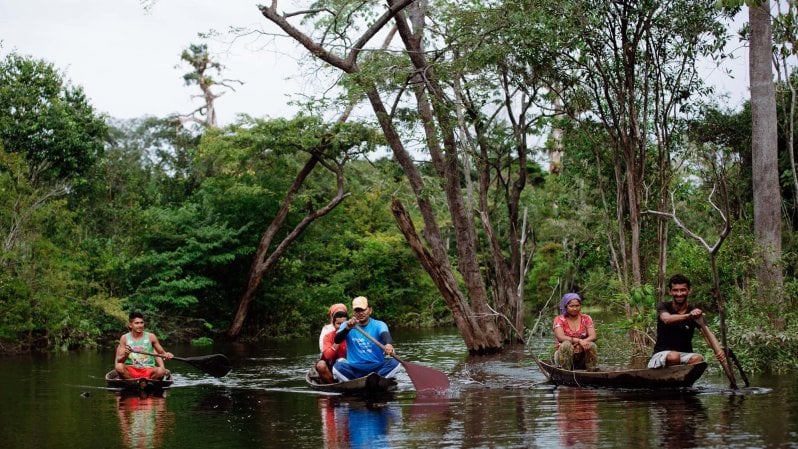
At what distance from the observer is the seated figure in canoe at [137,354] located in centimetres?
1477

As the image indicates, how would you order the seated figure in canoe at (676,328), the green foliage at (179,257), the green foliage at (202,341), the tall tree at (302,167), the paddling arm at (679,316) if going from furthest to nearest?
the green foliage at (179,257) → the green foliage at (202,341) → the tall tree at (302,167) → the seated figure in canoe at (676,328) → the paddling arm at (679,316)

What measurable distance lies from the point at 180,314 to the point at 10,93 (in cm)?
918

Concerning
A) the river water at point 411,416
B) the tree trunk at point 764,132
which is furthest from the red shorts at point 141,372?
the tree trunk at point 764,132

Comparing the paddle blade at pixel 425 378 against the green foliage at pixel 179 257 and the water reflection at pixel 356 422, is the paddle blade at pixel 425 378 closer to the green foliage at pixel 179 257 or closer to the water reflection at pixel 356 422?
the water reflection at pixel 356 422

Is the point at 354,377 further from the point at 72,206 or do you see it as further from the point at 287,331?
the point at 72,206

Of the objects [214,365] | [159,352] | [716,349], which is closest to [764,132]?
[716,349]

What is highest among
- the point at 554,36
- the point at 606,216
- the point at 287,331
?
the point at 554,36

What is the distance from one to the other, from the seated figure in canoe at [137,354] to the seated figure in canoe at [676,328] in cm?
771

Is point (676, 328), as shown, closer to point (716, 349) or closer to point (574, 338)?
point (716, 349)

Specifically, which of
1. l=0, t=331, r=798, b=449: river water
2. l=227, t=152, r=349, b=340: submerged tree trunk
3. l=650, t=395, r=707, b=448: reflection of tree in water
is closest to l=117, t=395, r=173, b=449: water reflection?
l=0, t=331, r=798, b=449: river water

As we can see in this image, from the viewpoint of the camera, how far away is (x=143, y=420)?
1093 cm

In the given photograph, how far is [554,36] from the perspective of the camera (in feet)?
54.6

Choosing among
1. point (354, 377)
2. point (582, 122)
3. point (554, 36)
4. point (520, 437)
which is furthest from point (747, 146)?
point (520, 437)

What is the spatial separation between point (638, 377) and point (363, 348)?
13.1ft
